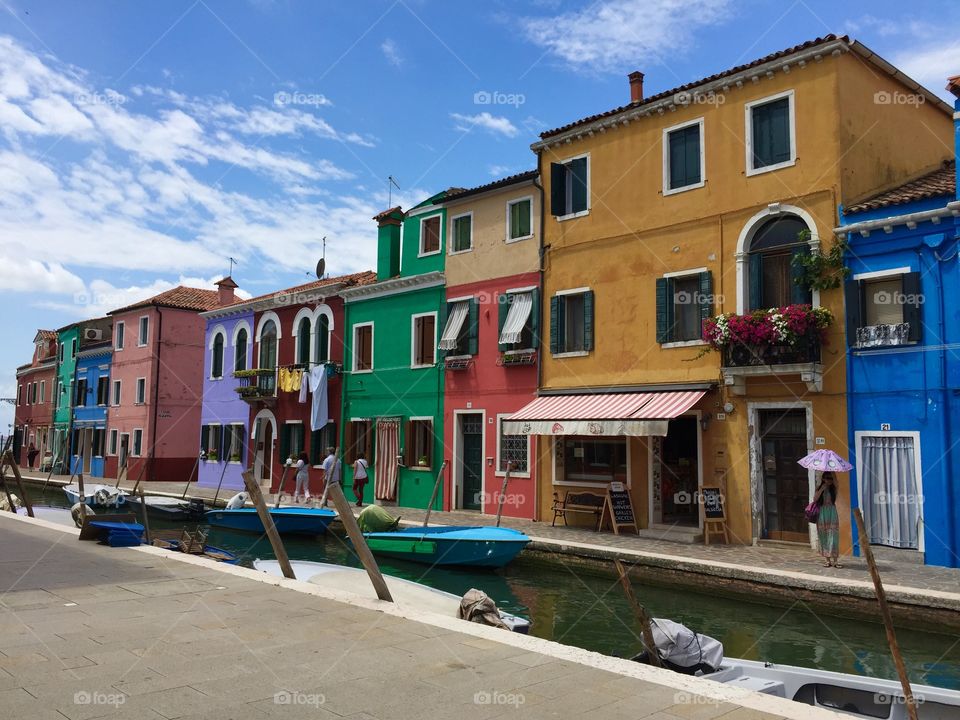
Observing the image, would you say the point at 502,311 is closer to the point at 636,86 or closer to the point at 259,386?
the point at 636,86

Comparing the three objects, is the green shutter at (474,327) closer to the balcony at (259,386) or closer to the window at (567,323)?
the window at (567,323)

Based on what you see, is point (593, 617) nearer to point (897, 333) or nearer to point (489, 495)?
point (897, 333)

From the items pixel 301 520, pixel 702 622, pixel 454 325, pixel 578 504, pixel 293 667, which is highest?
pixel 454 325

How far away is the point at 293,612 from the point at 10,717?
3476mm

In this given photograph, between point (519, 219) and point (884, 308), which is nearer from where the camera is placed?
point (884, 308)

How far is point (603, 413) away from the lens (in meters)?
16.8

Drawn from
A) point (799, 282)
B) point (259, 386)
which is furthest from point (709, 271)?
point (259, 386)

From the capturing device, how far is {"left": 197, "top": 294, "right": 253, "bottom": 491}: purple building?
30844mm

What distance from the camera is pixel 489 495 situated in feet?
68.6

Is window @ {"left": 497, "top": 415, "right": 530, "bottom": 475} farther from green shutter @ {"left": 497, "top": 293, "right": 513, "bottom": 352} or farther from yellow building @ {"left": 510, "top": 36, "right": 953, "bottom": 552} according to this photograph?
green shutter @ {"left": 497, "top": 293, "right": 513, "bottom": 352}

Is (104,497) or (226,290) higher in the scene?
(226,290)

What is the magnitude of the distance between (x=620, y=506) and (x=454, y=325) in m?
7.50

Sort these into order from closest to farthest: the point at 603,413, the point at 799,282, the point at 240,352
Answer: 1. the point at 799,282
2. the point at 603,413
3. the point at 240,352

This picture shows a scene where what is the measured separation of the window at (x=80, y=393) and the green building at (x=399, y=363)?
80.0 feet
